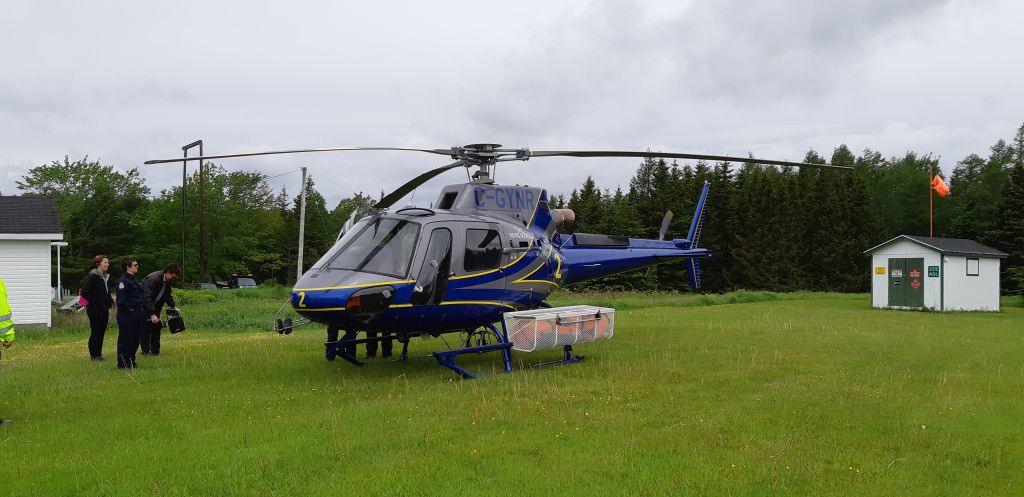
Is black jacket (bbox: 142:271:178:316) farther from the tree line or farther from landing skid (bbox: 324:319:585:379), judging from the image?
the tree line

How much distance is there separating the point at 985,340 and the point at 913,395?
7.27 metres

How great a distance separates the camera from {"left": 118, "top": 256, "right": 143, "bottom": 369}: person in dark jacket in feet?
34.8

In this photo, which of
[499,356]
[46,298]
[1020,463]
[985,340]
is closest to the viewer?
[1020,463]

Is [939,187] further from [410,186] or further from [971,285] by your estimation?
[410,186]

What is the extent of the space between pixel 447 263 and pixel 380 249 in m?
0.87

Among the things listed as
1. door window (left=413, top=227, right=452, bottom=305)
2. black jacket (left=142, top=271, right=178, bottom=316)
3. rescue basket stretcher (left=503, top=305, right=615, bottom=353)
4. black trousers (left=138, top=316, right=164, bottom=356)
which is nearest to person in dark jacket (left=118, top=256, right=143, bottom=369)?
black jacket (left=142, top=271, right=178, bottom=316)

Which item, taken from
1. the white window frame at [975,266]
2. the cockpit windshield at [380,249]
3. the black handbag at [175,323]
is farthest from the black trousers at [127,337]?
the white window frame at [975,266]

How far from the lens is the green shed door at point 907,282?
2339 centimetres

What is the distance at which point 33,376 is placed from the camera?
10.1 meters

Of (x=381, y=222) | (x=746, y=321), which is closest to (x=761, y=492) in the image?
(x=381, y=222)

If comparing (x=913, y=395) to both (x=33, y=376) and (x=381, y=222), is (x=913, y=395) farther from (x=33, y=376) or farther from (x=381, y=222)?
(x=33, y=376)

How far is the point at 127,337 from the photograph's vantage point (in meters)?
10.7

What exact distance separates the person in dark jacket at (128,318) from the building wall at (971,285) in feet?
74.2

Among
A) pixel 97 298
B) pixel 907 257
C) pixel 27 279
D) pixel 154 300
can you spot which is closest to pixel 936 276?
pixel 907 257
